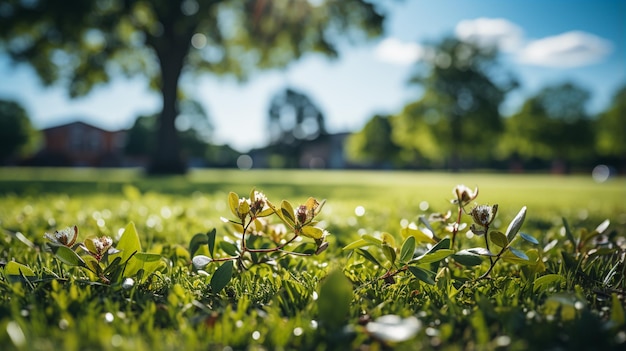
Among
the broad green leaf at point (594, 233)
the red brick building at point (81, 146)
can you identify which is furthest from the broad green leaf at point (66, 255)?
the red brick building at point (81, 146)

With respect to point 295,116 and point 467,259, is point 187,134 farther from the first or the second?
point 467,259

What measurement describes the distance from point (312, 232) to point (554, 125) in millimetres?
47819

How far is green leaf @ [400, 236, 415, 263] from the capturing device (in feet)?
4.15

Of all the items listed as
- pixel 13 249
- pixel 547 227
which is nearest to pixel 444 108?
pixel 547 227

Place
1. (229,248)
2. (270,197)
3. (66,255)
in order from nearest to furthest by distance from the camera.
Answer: (66,255) → (229,248) → (270,197)

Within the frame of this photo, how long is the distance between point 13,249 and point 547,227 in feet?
11.5

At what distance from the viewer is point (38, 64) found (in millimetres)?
15734

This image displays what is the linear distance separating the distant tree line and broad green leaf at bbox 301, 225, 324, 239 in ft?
121

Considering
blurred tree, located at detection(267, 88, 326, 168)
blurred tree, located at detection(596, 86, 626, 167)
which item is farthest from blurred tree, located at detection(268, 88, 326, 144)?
blurred tree, located at detection(596, 86, 626, 167)

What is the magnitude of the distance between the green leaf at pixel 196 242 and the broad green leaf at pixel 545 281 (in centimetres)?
116

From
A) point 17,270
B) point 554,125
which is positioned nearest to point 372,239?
point 17,270

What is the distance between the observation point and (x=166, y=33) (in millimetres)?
17141

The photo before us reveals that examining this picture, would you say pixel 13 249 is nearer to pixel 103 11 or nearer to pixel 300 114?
pixel 103 11

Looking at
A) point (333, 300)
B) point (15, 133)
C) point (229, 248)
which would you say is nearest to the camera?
point (333, 300)
